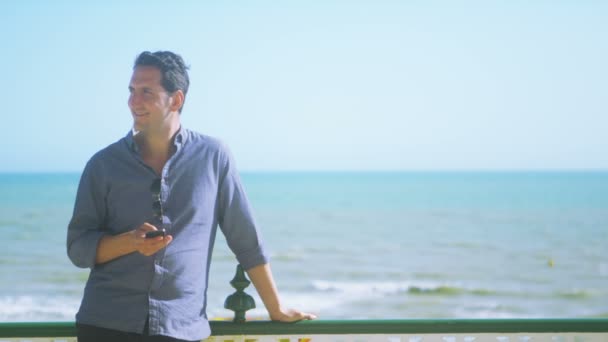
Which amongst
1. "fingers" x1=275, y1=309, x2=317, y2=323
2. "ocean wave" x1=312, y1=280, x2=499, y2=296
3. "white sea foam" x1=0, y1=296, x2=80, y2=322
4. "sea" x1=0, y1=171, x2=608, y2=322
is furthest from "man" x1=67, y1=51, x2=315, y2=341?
"ocean wave" x1=312, y1=280, x2=499, y2=296

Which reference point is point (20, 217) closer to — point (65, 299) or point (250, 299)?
point (65, 299)

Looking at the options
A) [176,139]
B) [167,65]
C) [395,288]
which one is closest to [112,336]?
[176,139]

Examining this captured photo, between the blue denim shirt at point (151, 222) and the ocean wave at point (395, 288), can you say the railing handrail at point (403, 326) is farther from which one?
the ocean wave at point (395, 288)

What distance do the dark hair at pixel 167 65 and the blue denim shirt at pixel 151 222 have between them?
17cm

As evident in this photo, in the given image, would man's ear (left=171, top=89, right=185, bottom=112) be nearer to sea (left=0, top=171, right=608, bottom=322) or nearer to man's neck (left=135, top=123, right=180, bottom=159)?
man's neck (left=135, top=123, right=180, bottom=159)

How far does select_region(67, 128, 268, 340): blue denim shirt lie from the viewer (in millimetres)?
2330

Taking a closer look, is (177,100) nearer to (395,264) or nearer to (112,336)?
(112,336)

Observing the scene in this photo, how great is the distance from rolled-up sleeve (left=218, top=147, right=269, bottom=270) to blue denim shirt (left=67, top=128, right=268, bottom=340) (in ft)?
0.11

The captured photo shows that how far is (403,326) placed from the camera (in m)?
2.60

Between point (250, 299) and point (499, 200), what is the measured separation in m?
55.0

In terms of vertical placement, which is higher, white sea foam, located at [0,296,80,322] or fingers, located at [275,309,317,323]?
fingers, located at [275,309,317,323]

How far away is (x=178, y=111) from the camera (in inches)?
97.7

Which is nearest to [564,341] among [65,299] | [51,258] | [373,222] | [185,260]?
[185,260]

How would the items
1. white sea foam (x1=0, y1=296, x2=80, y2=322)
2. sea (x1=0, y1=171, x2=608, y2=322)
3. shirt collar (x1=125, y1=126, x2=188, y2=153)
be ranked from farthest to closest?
sea (x1=0, y1=171, x2=608, y2=322) < white sea foam (x1=0, y1=296, x2=80, y2=322) < shirt collar (x1=125, y1=126, x2=188, y2=153)
